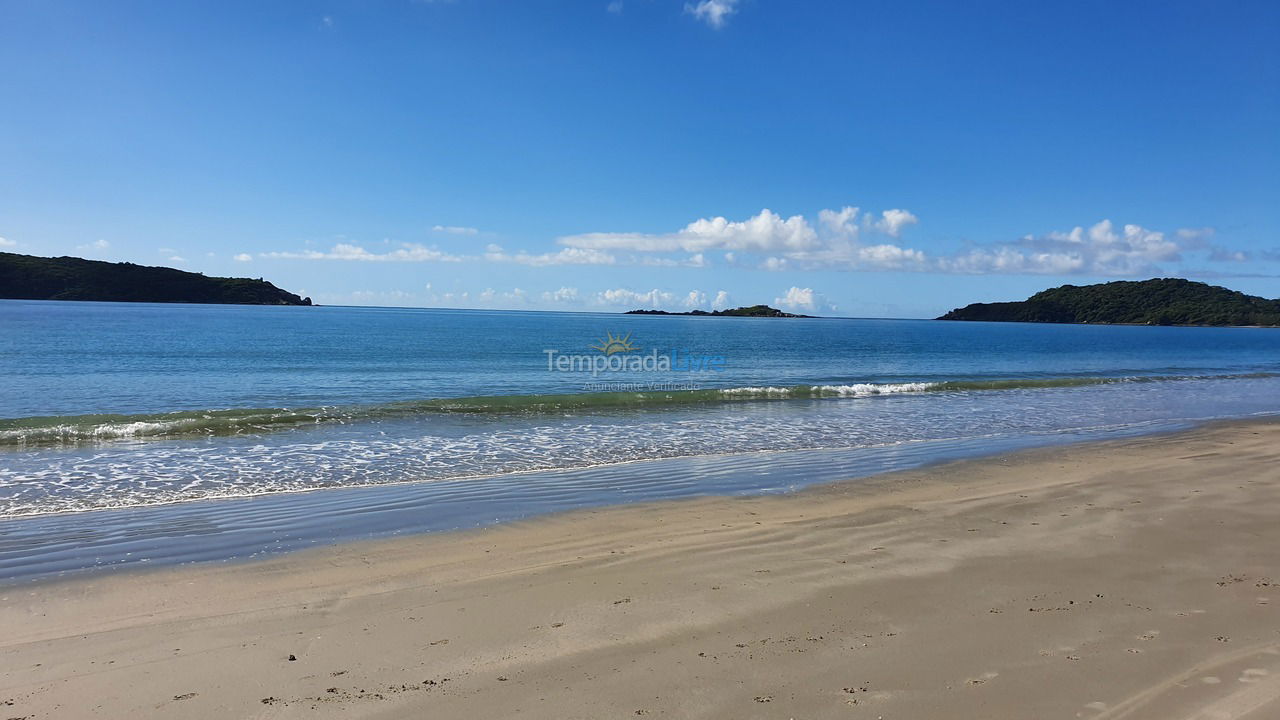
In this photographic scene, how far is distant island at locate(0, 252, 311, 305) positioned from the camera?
554ft

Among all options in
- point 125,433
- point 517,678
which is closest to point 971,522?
point 517,678

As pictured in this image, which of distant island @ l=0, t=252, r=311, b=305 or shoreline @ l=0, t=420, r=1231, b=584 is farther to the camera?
→ distant island @ l=0, t=252, r=311, b=305

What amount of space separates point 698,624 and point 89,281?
223561 mm

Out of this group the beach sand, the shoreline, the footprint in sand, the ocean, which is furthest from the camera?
the ocean

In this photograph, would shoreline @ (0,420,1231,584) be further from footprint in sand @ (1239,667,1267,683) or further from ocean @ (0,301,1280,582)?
footprint in sand @ (1239,667,1267,683)

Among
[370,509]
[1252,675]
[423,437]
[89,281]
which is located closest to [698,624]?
[1252,675]

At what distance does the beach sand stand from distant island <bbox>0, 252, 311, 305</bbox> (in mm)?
215252

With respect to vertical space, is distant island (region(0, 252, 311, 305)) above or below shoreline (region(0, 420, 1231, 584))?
above

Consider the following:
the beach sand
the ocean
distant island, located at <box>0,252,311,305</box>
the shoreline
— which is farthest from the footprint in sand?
distant island, located at <box>0,252,311,305</box>

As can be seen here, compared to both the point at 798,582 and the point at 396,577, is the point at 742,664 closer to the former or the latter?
the point at 798,582

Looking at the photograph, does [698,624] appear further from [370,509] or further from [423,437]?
[423,437]

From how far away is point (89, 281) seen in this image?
175 meters

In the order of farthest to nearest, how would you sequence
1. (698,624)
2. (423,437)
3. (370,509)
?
(423,437)
(370,509)
(698,624)

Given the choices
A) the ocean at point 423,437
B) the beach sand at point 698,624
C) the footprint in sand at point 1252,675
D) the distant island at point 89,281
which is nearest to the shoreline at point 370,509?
the ocean at point 423,437
